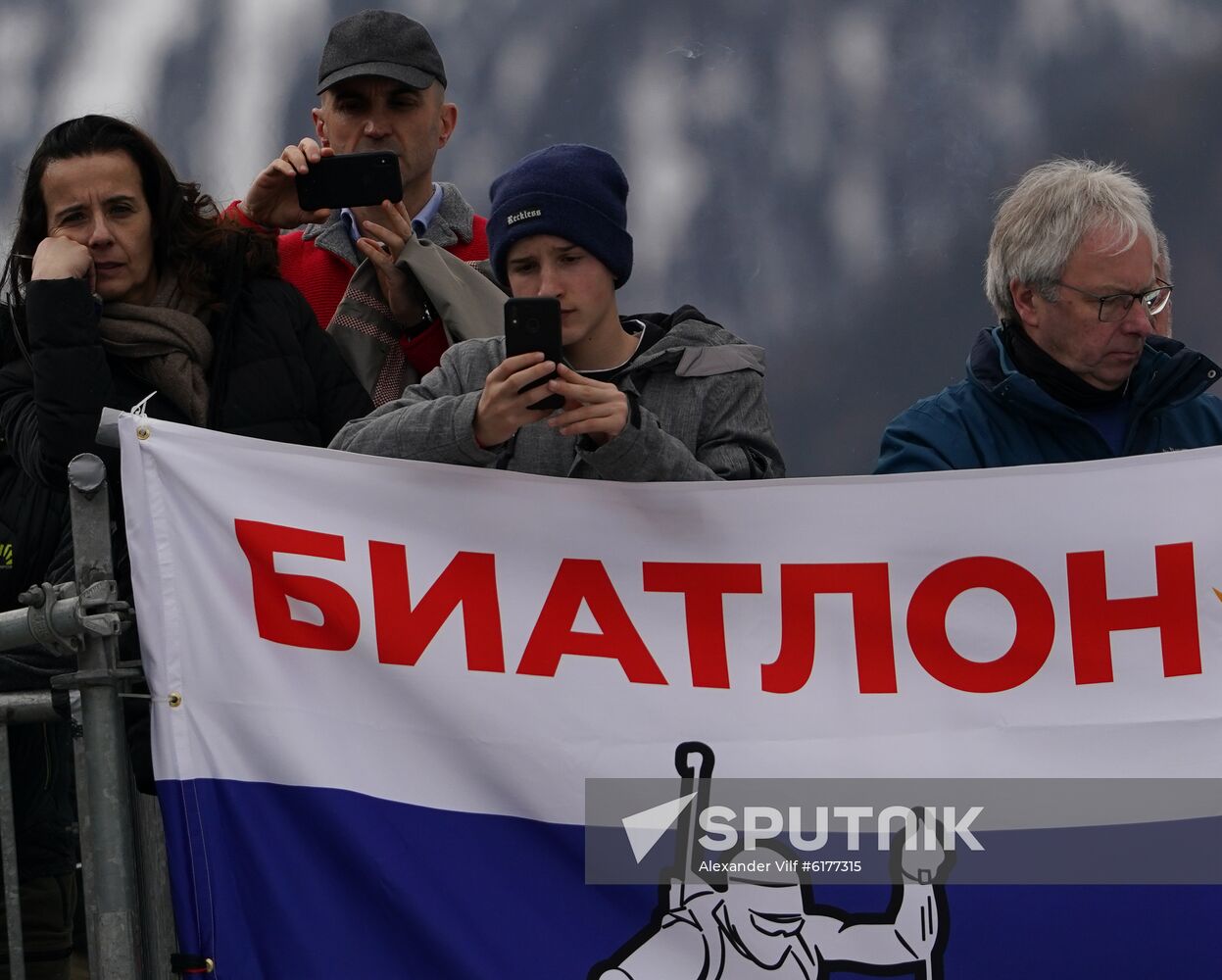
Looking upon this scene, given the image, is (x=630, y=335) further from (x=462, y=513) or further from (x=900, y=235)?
(x=900, y=235)

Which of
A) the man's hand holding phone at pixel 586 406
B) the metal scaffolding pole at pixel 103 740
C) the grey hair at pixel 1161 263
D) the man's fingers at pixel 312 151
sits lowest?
the metal scaffolding pole at pixel 103 740

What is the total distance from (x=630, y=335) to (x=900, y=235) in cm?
270

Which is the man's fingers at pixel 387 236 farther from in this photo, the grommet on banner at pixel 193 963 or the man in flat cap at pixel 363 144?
the grommet on banner at pixel 193 963

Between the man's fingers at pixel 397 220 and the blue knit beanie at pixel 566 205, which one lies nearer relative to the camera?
the blue knit beanie at pixel 566 205

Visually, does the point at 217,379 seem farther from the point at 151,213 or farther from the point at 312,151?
the point at 312,151

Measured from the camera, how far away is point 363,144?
420cm

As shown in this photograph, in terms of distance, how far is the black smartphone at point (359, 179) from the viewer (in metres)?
3.98

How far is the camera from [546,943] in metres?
3.04

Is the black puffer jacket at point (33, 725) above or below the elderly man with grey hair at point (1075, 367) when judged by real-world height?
below

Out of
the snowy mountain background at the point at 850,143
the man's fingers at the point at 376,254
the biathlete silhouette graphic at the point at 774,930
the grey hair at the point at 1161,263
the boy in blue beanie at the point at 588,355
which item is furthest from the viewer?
the snowy mountain background at the point at 850,143

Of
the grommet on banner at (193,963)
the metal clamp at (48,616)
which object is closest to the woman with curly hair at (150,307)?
the metal clamp at (48,616)

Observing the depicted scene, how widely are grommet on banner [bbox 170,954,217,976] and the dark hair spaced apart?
132 centimetres

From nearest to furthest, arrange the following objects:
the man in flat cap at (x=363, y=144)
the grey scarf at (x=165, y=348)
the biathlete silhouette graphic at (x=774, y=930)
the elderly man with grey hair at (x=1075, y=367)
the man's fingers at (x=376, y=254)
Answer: the biathlete silhouette graphic at (x=774, y=930)
the elderly man with grey hair at (x=1075, y=367)
the grey scarf at (x=165, y=348)
the man's fingers at (x=376, y=254)
the man in flat cap at (x=363, y=144)

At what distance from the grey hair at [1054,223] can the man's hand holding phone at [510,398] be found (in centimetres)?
106
